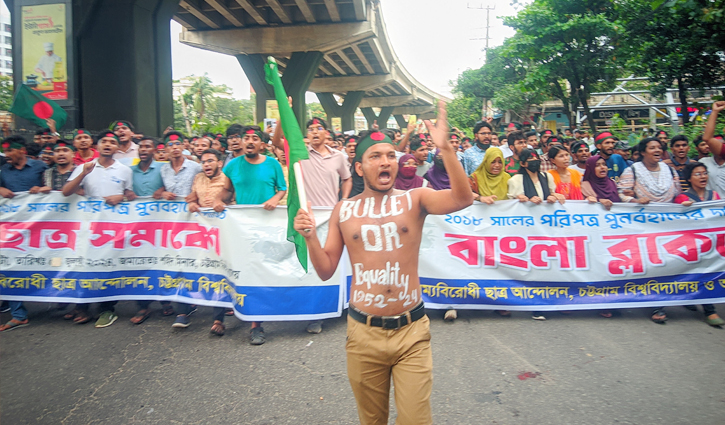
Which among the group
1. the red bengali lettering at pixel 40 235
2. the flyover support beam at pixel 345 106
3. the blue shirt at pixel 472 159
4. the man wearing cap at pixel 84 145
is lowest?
the red bengali lettering at pixel 40 235

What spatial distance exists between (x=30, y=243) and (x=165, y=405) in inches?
123

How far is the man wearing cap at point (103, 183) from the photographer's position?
17.3 ft

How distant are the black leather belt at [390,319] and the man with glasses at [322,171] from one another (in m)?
3.16

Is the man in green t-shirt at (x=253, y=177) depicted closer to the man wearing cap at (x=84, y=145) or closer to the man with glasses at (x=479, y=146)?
the man wearing cap at (x=84, y=145)

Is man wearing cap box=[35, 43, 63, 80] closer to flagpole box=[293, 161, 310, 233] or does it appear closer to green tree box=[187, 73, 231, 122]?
flagpole box=[293, 161, 310, 233]

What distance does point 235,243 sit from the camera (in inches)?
195

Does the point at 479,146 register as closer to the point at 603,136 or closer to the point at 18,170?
the point at 603,136

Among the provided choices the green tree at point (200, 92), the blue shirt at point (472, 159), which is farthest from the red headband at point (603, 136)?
the green tree at point (200, 92)

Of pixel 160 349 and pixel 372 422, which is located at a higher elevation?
pixel 372 422

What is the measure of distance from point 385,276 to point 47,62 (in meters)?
14.0

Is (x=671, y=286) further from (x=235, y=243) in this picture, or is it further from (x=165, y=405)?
(x=165, y=405)

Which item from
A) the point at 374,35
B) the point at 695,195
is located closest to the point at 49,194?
the point at 695,195

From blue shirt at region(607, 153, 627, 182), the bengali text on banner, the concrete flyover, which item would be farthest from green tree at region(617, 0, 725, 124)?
the concrete flyover

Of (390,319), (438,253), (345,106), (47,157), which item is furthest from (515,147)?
(345,106)
